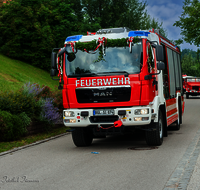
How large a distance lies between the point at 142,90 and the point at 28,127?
4.78 meters

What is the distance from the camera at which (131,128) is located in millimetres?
9641

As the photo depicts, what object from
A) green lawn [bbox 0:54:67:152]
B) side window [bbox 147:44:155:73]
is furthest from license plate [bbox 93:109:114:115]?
green lawn [bbox 0:54:67:152]

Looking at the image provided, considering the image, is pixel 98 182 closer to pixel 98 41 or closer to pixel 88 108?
pixel 88 108

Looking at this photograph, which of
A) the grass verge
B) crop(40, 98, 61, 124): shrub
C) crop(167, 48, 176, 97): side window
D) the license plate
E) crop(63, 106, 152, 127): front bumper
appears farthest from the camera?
crop(40, 98, 61, 124): shrub

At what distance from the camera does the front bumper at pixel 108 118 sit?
9055 mm

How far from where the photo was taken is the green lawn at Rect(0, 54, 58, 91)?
29.9 metres

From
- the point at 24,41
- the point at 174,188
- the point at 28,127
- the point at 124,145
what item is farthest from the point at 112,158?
the point at 24,41

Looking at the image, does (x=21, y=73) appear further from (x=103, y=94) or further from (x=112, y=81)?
(x=112, y=81)

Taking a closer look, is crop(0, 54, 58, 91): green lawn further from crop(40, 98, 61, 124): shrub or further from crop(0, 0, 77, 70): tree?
crop(40, 98, 61, 124): shrub

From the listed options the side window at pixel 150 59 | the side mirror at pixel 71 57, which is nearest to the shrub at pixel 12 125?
the side mirror at pixel 71 57

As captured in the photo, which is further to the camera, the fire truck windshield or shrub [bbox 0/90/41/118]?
shrub [bbox 0/90/41/118]

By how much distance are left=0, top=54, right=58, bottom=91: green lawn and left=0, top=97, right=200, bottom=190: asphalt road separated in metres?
19.3

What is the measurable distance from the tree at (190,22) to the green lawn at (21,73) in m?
12.8

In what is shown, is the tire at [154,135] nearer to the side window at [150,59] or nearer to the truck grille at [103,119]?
the truck grille at [103,119]
